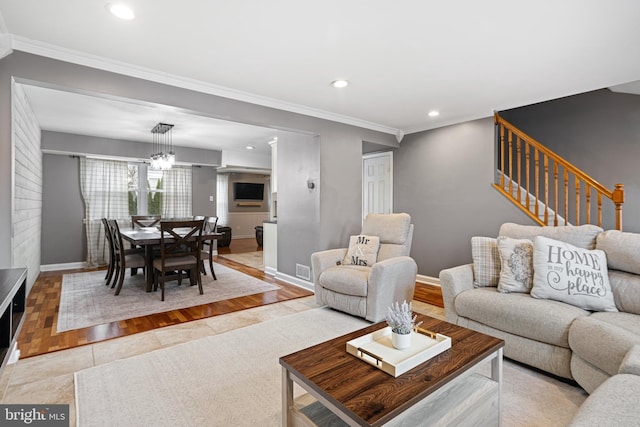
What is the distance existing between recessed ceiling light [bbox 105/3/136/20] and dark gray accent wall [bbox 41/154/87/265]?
513 centimetres

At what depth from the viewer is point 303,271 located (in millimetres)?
4520

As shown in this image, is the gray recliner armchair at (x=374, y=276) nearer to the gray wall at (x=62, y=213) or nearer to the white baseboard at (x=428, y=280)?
the white baseboard at (x=428, y=280)

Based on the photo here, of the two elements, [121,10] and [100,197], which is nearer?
[121,10]

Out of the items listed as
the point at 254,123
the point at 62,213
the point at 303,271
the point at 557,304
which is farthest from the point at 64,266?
the point at 557,304

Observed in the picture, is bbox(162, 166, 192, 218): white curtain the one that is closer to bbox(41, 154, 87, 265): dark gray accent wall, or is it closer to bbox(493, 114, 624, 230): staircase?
bbox(41, 154, 87, 265): dark gray accent wall

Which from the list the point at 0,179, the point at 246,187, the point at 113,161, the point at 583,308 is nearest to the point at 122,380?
the point at 0,179

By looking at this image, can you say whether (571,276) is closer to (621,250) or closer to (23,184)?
(621,250)

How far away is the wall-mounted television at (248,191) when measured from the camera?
10.3m

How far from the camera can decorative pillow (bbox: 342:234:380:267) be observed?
3600 mm

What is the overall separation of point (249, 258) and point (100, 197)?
3.10 metres

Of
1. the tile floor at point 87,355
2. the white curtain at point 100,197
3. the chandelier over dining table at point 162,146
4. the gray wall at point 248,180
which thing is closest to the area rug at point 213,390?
the tile floor at point 87,355

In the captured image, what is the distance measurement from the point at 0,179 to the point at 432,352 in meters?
3.06

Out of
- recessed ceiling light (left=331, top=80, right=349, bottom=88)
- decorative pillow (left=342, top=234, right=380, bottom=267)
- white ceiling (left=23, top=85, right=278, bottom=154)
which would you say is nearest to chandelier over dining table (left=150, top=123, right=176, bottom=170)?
white ceiling (left=23, top=85, right=278, bottom=154)

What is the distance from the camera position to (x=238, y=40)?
2.40 m
